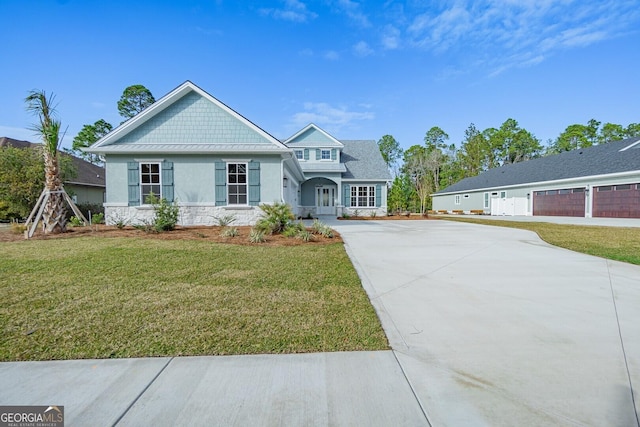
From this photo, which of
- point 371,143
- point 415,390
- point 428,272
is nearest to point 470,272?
point 428,272

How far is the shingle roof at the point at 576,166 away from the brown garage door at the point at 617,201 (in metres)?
1.22

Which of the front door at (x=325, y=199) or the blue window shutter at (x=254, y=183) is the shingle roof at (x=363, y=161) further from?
the blue window shutter at (x=254, y=183)

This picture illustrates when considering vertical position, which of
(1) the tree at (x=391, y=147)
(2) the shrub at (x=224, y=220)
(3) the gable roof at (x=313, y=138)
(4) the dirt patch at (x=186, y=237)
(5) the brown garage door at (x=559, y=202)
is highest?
(1) the tree at (x=391, y=147)

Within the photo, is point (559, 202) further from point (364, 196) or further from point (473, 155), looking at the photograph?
point (473, 155)

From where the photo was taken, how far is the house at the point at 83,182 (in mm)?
22297

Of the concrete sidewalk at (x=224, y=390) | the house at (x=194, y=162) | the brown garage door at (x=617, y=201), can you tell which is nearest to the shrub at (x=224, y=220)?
the house at (x=194, y=162)

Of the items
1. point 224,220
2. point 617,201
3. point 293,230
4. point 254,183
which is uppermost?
point 254,183

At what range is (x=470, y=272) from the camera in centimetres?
537

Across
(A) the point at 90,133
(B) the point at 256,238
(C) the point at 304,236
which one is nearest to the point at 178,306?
(B) the point at 256,238

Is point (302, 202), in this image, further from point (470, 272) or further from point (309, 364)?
point (309, 364)

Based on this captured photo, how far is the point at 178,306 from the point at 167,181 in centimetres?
1070

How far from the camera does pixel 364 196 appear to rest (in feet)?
73.1

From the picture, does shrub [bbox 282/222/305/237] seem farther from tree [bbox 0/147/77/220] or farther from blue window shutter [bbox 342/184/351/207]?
tree [bbox 0/147/77/220]

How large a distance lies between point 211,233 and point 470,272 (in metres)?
8.46
